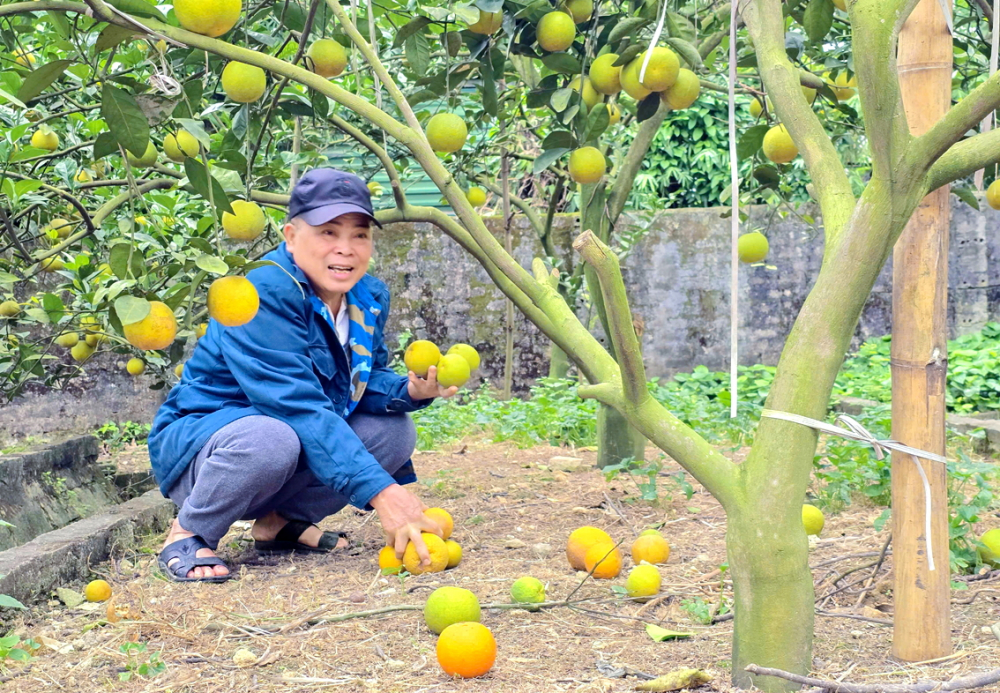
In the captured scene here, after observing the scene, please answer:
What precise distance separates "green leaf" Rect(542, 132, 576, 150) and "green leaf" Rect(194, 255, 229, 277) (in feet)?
3.39

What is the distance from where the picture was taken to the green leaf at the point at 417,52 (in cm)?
237

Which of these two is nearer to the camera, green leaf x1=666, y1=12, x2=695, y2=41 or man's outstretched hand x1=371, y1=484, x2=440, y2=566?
green leaf x1=666, y1=12, x2=695, y2=41

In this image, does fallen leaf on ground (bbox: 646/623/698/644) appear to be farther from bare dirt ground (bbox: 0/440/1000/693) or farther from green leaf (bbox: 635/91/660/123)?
green leaf (bbox: 635/91/660/123)

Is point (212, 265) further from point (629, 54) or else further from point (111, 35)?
point (629, 54)

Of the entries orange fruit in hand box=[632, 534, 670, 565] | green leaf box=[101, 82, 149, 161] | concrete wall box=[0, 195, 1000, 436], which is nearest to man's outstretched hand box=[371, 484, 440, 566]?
orange fruit in hand box=[632, 534, 670, 565]

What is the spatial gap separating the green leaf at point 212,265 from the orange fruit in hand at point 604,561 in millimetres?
1206

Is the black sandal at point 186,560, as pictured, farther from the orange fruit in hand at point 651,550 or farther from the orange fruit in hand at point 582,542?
the orange fruit in hand at point 651,550

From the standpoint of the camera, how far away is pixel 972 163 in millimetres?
1402

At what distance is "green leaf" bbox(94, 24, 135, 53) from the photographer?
63.5 inches

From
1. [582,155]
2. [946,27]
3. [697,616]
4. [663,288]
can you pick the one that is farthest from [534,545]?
[663,288]

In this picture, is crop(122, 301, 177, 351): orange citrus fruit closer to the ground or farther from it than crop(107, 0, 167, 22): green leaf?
closer to the ground

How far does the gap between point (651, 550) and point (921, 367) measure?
1.06m

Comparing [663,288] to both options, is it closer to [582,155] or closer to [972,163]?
[582,155]

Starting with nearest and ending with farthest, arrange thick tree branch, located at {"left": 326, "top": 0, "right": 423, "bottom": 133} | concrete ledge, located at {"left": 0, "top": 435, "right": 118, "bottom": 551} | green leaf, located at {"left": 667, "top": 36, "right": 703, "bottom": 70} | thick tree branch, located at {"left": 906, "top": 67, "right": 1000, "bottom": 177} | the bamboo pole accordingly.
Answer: thick tree branch, located at {"left": 906, "top": 67, "right": 1000, "bottom": 177}, the bamboo pole, thick tree branch, located at {"left": 326, "top": 0, "right": 423, "bottom": 133}, green leaf, located at {"left": 667, "top": 36, "right": 703, "bottom": 70}, concrete ledge, located at {"left": 0, "top": 435, "right": 118, "bottom": 551}
